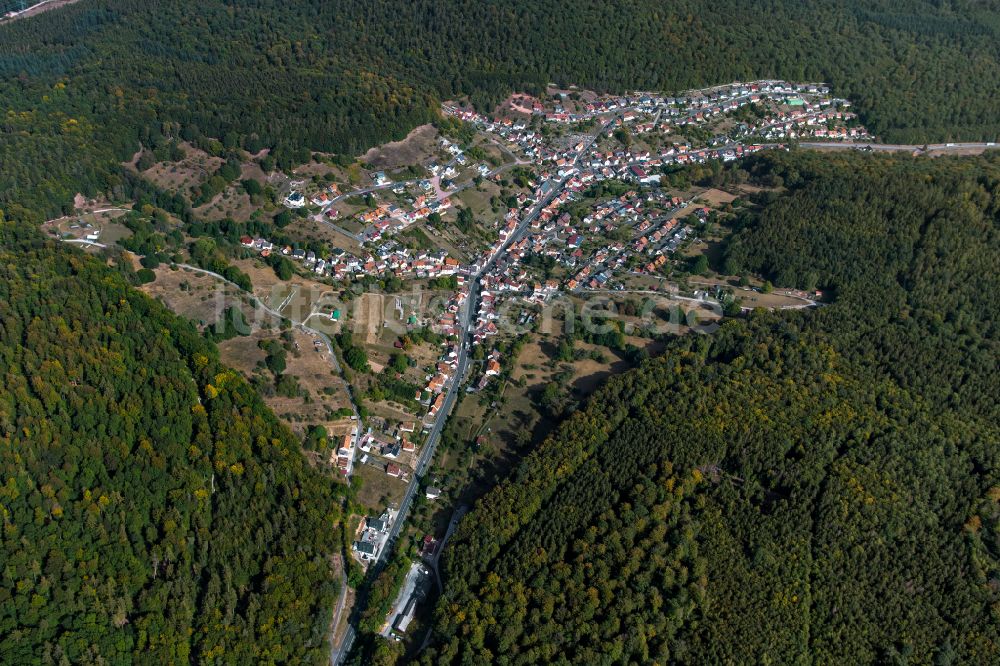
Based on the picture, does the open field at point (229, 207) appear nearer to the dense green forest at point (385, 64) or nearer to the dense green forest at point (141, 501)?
the dense green forest at point (385, 64)

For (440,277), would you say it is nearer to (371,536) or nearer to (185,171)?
(185,171)

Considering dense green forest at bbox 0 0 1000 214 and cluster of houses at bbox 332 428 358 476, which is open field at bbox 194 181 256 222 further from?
cluster of houses at bbox 332 428 358 476

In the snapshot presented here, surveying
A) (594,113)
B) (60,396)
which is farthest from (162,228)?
(594,113)

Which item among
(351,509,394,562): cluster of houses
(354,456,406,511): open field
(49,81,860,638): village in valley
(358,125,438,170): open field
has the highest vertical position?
(358,125,438,170): open field

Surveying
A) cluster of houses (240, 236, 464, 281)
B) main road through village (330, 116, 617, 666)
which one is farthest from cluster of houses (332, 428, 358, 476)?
cluster of houses (240, 236, 464, 281)

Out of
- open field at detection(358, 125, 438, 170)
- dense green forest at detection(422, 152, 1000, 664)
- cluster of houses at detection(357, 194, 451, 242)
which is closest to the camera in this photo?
dense green forest at detection(422, 152, 1000, 664)

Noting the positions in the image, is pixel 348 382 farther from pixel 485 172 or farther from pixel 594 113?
pixel 594 113
